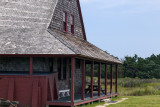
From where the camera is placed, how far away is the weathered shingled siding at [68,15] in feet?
80.9

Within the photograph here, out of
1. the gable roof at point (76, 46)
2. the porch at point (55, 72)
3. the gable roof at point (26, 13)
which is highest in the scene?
the gable roof at point (26, 13)

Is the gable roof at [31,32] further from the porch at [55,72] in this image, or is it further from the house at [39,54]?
the porch at [55,72]

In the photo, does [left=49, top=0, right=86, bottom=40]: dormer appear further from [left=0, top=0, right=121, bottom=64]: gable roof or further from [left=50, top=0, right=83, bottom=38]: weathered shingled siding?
[left=0, top=0, right=121, bottom=64]: gable roof

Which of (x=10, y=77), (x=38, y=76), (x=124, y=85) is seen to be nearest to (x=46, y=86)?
(x=38, y=76)

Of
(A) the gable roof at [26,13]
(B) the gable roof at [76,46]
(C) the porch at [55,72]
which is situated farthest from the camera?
(A) the gable roof at [26,13]

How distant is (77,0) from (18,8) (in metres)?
7.56

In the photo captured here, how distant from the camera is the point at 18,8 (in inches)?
966

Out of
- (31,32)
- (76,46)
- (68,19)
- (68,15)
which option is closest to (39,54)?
(31,32)

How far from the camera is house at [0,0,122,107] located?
19.7 m

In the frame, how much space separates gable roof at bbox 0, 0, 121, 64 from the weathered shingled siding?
59cm

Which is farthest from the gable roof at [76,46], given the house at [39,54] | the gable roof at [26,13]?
the gable roof at [26,13]

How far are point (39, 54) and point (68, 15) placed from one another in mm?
9166

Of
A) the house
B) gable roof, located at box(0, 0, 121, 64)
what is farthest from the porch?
gable roof, located at box(0, 0, 121, 64)

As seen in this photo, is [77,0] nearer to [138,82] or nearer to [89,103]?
[89,103]
